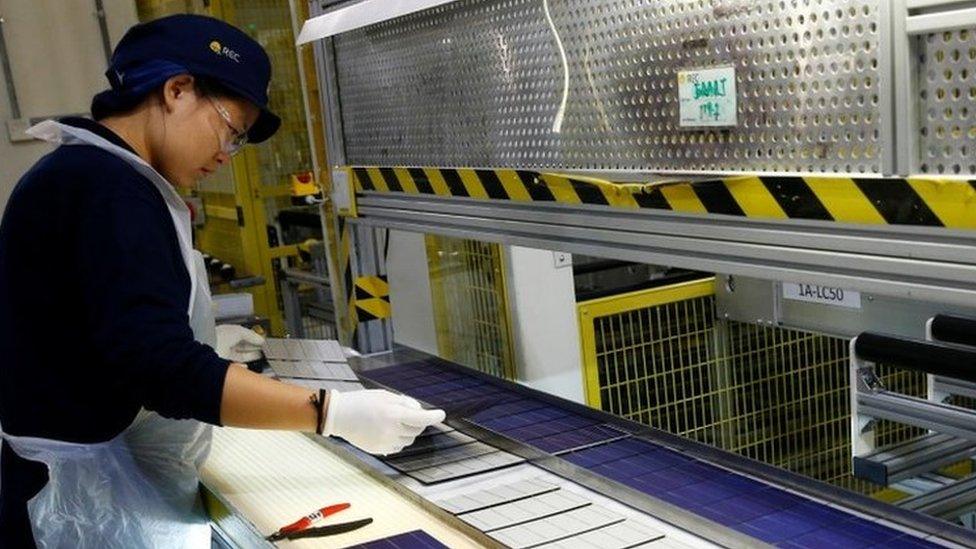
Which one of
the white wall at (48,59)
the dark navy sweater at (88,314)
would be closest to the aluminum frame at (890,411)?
the dark navy sweater at (88,314)

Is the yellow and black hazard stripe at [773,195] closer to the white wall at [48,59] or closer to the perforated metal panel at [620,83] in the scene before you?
Result: the perforated metal panel at [620,83]

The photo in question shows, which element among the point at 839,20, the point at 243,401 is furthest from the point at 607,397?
the point at 839,20

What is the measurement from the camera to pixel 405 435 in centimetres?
178

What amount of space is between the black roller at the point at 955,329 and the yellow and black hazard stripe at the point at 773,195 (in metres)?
1.23

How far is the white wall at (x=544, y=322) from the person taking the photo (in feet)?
10.3

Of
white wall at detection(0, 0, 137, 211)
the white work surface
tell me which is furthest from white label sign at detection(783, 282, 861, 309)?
white wall at detection(0, 0, 137, 211)

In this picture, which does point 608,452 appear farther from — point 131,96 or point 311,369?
point 131,96

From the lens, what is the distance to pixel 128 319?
1484 millimetres

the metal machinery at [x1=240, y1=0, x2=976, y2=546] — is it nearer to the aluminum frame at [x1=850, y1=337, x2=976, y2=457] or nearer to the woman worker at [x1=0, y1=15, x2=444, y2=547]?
the aluminum frame at [x1=850, y1=337, x2=976, y2=457]

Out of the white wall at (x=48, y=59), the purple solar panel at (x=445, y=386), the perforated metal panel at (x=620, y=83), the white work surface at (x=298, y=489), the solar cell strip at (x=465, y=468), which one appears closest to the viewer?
the perforated metal panel at (x=620, y=83)

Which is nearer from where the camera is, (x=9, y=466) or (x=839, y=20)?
(x=839, y=20)

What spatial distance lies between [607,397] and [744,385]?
55 centimetres

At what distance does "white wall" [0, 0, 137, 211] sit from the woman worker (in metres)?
2.49

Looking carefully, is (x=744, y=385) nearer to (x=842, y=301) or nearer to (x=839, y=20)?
(x=842, y=301)
